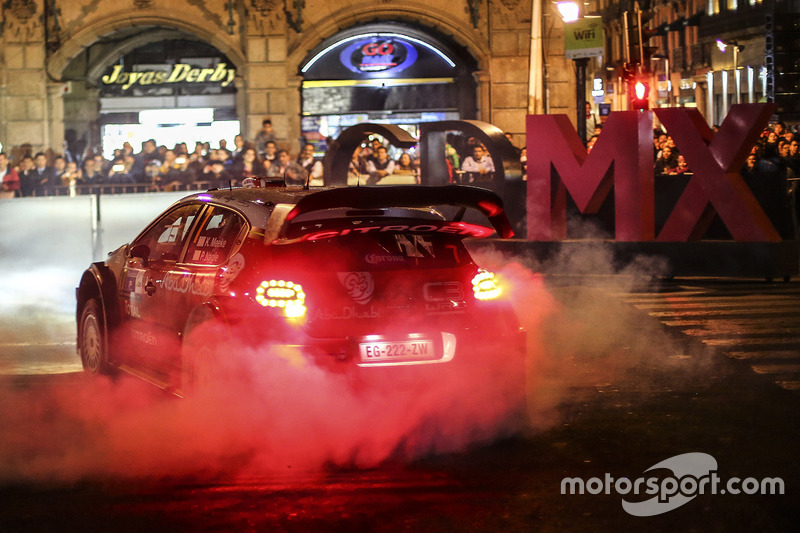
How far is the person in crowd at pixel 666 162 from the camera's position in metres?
20.5

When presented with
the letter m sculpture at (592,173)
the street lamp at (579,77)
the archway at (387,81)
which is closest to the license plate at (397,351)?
the letter m sculpture at (592,173)

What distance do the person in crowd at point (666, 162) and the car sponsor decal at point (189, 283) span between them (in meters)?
14.4

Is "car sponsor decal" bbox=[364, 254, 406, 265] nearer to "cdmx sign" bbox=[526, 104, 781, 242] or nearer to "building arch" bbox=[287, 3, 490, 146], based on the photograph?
"cdmx sign" bbox=[526, 104, 781, 242]

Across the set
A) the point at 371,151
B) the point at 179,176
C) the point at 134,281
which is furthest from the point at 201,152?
the point at 134,281

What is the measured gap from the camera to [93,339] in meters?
8.85

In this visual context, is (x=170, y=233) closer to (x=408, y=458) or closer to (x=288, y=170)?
(x=408, y=458)

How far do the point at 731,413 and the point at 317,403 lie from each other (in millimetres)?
2807

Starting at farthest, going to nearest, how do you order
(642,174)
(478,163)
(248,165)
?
(478,163) → (248,165) → (642,174)

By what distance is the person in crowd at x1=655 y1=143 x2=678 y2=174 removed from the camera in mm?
20500

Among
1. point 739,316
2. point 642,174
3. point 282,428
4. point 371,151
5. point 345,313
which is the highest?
point 371,151

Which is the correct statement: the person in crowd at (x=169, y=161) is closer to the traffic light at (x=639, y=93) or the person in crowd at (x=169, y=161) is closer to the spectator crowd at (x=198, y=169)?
the spectator crowd at (x=198, y=169)

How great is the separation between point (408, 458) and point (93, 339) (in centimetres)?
346

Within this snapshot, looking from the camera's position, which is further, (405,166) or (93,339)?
(405,166)

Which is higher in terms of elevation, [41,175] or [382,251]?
[41,175]
